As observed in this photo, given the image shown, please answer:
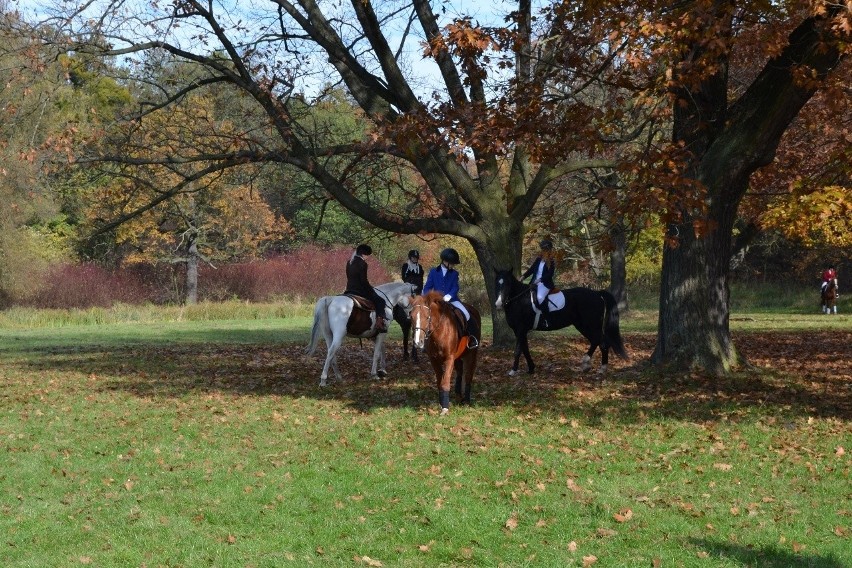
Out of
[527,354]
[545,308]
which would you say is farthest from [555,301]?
[527,354]

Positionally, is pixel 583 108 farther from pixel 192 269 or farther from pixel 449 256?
pixel 192 269

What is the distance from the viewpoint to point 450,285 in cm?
1602

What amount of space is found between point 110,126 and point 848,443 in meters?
15.0

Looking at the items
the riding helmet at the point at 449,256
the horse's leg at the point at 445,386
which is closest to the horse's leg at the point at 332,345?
the riding helmet at the point at 449,256

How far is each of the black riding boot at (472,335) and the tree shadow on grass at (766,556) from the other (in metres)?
6.20

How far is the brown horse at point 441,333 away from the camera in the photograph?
12289 millimetres

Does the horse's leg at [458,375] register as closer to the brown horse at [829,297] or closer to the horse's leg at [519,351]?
the horse's leg at [519,351]

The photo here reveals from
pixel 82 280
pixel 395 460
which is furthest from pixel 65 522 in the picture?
pixel 82 280

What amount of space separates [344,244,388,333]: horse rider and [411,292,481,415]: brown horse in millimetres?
3732

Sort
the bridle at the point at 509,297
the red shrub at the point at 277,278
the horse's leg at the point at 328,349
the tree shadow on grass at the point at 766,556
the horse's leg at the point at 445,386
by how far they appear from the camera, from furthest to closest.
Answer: the red shrub at the point at 277,278, the horse's leg at the point at 328,349, the bridle at the point at 509,297, the horse's leg at the point at 445,386, the tree shadow on grass at the point at 766,556

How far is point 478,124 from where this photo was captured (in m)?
13.7

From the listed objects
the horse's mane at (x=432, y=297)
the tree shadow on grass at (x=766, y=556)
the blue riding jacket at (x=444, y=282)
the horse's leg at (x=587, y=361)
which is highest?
the blue riding jacket at (x=444, y=282)

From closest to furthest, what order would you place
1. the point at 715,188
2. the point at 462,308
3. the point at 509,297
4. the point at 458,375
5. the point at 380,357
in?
the point at 462,308
the point at 458,375
the point at 715,188
the point at 509,297
the point at 380,357

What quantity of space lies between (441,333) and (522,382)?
12.0 feet
